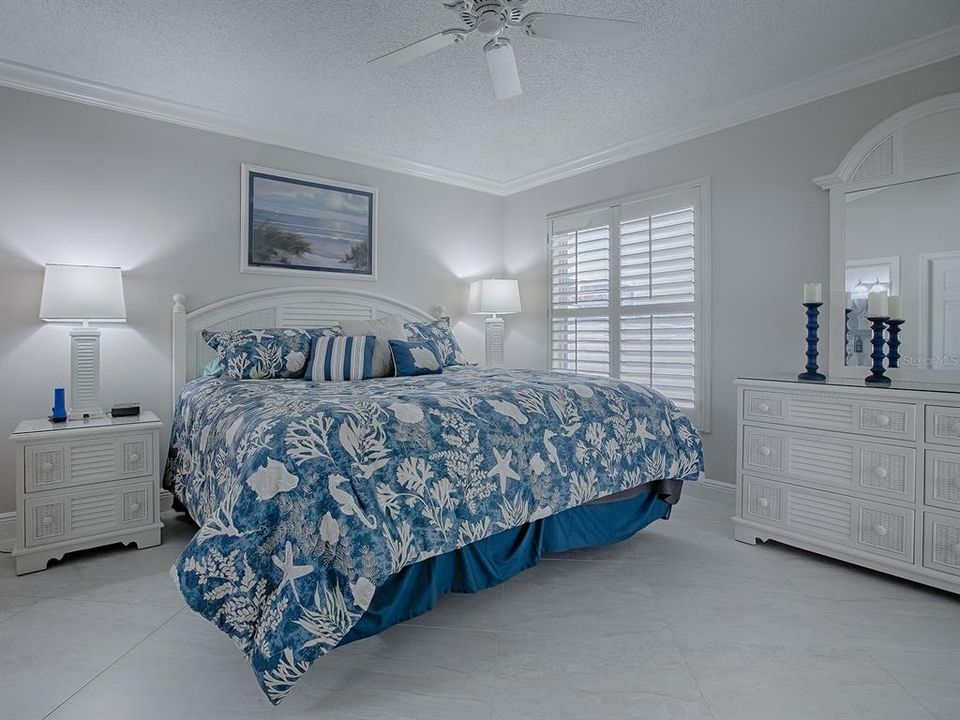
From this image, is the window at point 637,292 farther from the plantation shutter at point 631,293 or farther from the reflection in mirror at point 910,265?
the reflection in mirror at point 910,265

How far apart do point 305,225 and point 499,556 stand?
2.77 metres

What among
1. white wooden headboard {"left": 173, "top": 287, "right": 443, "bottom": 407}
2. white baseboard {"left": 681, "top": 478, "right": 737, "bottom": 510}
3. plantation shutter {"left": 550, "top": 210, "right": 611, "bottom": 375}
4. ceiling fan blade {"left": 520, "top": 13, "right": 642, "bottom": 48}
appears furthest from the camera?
plantation shutter {"left": 550, "top": 210, "right": 611, "bottom": 375}

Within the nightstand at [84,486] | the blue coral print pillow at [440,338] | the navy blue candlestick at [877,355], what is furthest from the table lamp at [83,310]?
the navy blue candlestick at [877,355]

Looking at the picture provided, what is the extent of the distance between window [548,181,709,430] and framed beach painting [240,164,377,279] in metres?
1.59

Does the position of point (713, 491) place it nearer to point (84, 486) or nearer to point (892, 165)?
point (892, 165)

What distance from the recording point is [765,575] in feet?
8.11

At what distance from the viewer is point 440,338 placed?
3.86 metres

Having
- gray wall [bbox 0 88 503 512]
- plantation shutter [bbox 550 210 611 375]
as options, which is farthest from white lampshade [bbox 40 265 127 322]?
plantation shutter [bbox 550 210 611 375]

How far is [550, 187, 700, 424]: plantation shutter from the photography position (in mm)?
3746

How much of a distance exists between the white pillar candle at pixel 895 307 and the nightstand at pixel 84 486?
3.64 meters

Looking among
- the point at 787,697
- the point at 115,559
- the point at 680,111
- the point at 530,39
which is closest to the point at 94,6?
the point at 530,39

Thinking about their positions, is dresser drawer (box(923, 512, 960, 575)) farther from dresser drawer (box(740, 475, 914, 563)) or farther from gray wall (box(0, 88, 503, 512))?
gray wall (box(0, 88, 503, 512))

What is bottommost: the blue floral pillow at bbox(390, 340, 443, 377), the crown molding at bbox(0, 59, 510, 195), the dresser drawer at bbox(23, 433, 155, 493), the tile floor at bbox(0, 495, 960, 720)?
the tile floor at bbox(0, 495, 960, 720)

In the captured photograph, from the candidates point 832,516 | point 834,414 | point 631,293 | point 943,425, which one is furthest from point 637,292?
point 943,425
